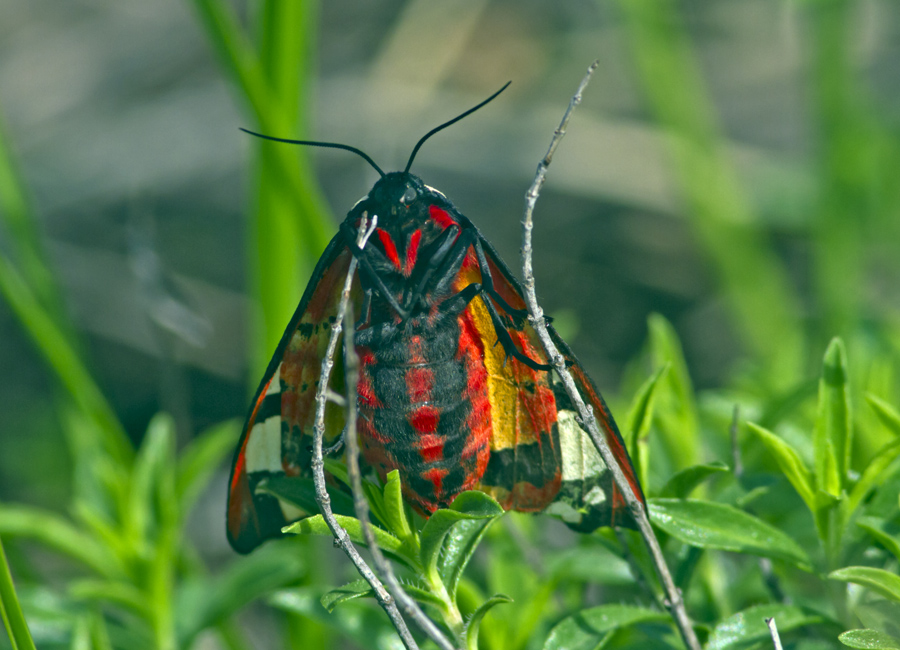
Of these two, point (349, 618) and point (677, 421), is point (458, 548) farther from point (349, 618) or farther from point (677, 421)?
point (677, 421)

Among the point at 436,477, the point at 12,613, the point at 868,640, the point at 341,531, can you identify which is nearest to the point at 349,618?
the point at 436,477

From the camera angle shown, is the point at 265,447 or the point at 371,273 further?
the point at 265,447

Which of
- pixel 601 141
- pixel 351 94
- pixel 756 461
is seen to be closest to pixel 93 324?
pixel 351 94

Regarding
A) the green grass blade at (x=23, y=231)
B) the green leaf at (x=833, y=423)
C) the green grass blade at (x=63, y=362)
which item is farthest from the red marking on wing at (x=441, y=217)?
the green grass blade at (x=23, y=231)

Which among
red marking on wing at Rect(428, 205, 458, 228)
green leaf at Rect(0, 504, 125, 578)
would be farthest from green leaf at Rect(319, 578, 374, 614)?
green leaf at Rect(0, 504, 125, 578)

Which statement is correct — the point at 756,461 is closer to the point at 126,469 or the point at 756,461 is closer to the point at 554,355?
the point at 554,355

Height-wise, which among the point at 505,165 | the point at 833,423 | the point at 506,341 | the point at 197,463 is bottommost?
the point at 197,463
